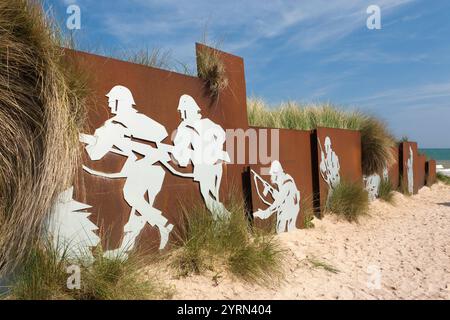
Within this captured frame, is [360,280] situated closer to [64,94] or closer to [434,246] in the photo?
[434,246]

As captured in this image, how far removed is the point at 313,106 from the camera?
10211mm

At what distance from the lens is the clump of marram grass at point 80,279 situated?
3.10 metres

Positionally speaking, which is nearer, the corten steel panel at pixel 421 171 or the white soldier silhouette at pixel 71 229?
the white soldier silhouette at pixel 71 229

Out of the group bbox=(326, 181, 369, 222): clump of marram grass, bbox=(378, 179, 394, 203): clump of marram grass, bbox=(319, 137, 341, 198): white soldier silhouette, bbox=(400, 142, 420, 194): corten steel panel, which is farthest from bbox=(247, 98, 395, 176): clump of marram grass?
bbox=(400, 142, 420, 194): corten steel panel

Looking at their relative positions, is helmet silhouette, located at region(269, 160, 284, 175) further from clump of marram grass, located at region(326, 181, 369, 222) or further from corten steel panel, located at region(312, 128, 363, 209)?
clump of marram grass, located at region(326, 181, 369, 222)

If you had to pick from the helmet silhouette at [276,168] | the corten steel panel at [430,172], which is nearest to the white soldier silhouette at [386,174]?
the helmet silhouette at [276,168]

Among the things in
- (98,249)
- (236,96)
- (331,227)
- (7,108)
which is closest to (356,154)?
(331,227)

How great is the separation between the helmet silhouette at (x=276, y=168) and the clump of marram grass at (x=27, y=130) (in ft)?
10.8

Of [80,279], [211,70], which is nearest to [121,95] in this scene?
[211,70]

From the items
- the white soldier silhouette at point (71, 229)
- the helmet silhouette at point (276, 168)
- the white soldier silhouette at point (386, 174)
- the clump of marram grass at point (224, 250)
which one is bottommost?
the clump of marram grass at point (224, 250)

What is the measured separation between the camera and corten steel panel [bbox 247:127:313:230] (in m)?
5.74

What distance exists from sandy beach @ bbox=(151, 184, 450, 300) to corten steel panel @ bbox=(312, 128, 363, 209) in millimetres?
686

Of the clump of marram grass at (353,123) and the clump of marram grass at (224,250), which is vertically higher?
the clump of marram grass at (353,123)

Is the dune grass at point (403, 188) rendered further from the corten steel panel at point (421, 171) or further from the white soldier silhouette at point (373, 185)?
the corten steel panel at point (421, 171)
